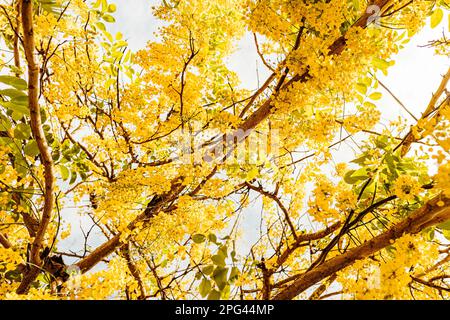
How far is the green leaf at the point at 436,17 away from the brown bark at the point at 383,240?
144 centimetres

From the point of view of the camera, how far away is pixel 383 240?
4.29ft

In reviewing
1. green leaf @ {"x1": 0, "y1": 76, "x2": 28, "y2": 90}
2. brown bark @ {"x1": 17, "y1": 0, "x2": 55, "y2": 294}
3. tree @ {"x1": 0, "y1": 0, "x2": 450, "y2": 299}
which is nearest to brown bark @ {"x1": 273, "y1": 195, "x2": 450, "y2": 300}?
tree @ {"x1": 0, "y1": 0, "x2": 450, "y2": 299}

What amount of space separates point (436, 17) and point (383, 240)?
5.16 ft

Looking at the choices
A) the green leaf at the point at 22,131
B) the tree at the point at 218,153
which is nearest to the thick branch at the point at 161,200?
the tree at the point at 218,153

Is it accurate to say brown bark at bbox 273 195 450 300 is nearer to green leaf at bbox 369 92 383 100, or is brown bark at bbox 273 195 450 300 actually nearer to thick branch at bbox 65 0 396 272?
thick branch at bbox 65 0 396 272

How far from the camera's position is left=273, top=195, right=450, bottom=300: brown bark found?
1.23 metres

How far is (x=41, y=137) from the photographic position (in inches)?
54.1

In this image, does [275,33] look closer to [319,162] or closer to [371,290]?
[319,162]

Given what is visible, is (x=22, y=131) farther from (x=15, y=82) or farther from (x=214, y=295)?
(x=214, y=295)

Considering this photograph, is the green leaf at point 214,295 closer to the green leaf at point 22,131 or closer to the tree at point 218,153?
the tree at point 218,153

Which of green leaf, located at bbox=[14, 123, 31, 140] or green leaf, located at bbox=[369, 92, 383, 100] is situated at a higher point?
green leaf, located at bbox=[369, 92, 383, 100]

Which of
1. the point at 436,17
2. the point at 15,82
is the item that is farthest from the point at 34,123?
the point at 436,17

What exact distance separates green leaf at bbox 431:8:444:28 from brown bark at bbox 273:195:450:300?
4.73ft
